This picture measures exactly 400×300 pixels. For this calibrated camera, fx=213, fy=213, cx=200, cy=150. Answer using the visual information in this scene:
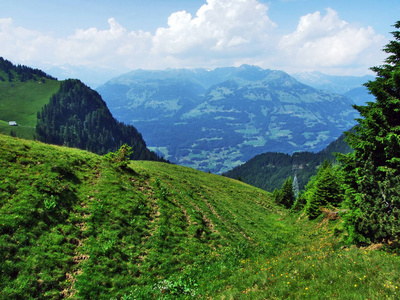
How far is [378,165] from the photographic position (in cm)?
1739

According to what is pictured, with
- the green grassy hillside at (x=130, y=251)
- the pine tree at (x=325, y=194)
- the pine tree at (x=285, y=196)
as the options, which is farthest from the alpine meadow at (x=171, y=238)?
the pine tree at (x=285, y=196)

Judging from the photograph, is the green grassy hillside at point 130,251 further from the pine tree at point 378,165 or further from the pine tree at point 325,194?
the pine tree at point 325,194

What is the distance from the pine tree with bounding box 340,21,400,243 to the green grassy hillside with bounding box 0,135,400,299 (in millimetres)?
2352

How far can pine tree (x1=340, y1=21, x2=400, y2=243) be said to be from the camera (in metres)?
13.5

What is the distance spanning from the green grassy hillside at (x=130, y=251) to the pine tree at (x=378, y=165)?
235cm

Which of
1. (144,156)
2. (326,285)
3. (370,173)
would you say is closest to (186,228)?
(326,285)

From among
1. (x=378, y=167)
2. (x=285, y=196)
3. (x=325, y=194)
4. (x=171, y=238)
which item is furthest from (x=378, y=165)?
(x=285, y=196)

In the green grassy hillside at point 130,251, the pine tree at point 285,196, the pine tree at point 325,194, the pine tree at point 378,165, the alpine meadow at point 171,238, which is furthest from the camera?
the pine tree at point 285,196

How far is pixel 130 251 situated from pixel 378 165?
20732mm

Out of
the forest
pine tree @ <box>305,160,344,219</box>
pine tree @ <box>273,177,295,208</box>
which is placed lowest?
pine tree @ <box>273,177,295,208</box>

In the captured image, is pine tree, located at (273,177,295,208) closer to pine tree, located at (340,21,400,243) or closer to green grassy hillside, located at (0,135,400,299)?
green grassy hillside, located at (0,135,400,299)

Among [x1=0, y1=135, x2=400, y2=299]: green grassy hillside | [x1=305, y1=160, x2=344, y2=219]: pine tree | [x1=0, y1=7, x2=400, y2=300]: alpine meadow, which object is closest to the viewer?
[x1=0, y1=135, x2=400, y2=299]: green grassy hillside

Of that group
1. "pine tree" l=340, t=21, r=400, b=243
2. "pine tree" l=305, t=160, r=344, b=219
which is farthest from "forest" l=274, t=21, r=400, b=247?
"pine tree" l=305, t=160, r=344, b=219

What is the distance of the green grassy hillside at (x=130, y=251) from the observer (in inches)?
408
